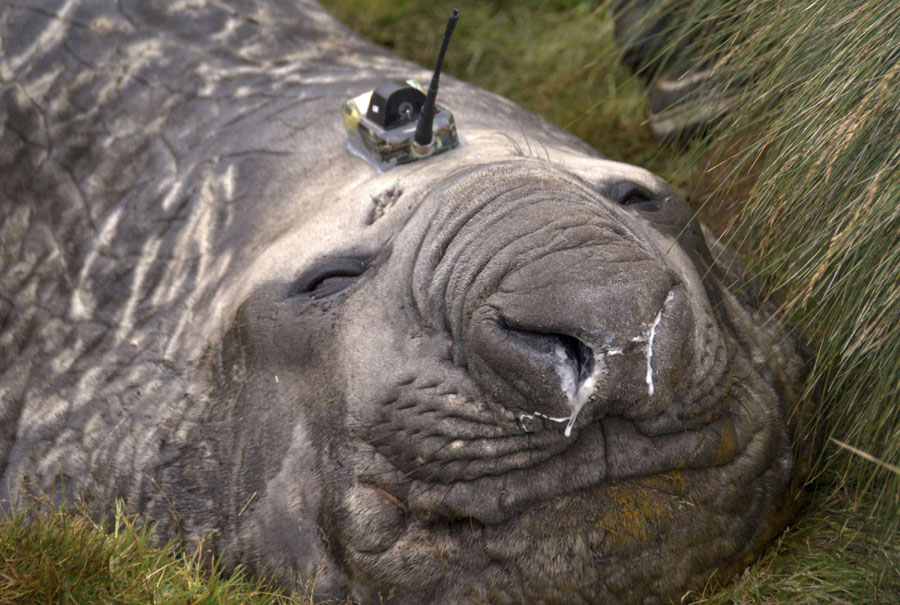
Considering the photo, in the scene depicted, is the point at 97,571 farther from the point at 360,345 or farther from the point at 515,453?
the point at 515,453

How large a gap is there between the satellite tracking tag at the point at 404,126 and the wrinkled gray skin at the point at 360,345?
71 mm

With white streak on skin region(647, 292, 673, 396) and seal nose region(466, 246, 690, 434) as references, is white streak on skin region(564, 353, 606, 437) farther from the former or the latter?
white streak on skin region(647, 292, 673, 396)

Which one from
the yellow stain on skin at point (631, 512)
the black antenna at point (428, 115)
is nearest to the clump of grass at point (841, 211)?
the yellow stain on skin at point (631, 512)

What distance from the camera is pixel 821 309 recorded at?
2812 mm

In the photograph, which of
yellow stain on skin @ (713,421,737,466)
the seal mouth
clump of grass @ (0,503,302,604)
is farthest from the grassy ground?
the seal mouth

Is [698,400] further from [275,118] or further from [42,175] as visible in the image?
[42,175]

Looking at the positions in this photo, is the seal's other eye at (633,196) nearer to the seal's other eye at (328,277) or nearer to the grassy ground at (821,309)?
the grassy ground at (821,309)

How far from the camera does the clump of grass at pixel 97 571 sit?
2516 millimetres

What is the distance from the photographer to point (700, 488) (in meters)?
2.67

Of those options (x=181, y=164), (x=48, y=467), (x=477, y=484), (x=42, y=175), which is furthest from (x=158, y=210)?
(x=477, y=484)

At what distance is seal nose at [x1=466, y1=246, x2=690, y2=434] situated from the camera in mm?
2420

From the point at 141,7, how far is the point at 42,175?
35.1 inches

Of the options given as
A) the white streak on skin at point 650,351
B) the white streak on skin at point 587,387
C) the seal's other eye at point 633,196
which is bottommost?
the white streak on skin at point 587,387

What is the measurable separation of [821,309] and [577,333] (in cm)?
84
